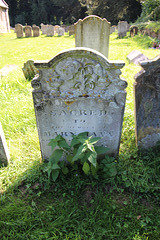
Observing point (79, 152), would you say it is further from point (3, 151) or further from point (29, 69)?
point (29, 69)

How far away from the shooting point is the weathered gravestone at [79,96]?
2.15 m

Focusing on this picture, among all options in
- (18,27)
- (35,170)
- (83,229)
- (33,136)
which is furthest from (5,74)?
(18,27)

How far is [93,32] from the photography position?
5859 millimetres

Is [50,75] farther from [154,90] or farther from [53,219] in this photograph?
[53,219]

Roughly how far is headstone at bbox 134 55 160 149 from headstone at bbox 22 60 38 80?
3.95 meters

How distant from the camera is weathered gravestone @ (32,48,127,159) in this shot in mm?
2146

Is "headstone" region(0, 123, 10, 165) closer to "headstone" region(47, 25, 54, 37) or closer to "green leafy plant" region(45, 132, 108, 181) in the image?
"green leafy plant" region(45, 132, 108, 181)

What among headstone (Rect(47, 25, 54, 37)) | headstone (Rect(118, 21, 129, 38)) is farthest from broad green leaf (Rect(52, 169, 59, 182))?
headstone (Rect(47, 25, 54, 37))

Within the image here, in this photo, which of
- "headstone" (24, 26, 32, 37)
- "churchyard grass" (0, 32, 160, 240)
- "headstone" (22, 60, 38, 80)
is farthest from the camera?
"headstone" (24, 26, 32, 37)

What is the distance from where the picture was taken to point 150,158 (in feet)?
9.45

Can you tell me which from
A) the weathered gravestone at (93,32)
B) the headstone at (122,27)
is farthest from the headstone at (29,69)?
the headstone at (122,27)

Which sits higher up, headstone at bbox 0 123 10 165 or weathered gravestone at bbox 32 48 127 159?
weathered gravestone at bbox 32 48 127 159

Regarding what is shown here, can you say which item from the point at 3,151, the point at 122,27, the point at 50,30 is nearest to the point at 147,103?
the point at 3,151

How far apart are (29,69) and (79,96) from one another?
3884mm
